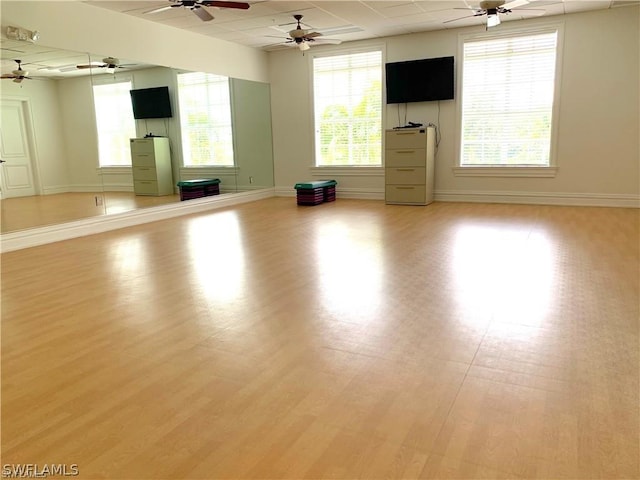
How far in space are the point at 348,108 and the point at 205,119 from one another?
2668 mm

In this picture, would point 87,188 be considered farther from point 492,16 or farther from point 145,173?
point 492,16

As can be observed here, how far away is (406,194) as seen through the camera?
25.8 ft

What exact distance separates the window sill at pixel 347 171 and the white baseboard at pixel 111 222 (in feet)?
4.36

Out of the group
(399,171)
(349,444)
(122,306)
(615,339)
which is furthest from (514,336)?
(399,171)

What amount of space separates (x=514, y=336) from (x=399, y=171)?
5476 millimetres

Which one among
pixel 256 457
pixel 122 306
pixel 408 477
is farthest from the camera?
pixel 122 306

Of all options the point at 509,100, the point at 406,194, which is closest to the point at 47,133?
the point at 406,194

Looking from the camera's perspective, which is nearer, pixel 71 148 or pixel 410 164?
pixel 71 148

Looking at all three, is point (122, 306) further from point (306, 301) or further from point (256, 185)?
point (256, 185)

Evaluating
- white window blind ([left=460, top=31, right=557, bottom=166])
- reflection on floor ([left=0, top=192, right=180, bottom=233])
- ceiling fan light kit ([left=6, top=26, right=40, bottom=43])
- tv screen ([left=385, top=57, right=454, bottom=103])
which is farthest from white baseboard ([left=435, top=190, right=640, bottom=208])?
ceiling fan light kit ([left=6, top=26, right=40, bottom=43])

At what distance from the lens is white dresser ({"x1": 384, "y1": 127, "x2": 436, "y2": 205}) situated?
7.57 meters

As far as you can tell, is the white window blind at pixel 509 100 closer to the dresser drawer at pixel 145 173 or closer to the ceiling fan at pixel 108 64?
Answer: the dresser drawer at pixel 145 173

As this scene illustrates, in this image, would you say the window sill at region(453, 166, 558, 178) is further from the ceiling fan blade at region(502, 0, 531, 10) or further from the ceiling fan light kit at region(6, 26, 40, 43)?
the ceiling fan light kit at region(6, 26, 40, 43)

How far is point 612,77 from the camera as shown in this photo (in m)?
6.81
